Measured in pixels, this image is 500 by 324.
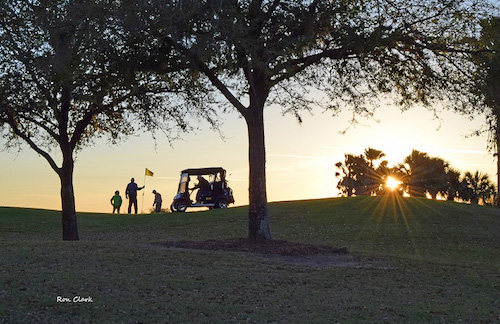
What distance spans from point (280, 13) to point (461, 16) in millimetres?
5075

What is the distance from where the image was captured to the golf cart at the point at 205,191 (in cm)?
3375

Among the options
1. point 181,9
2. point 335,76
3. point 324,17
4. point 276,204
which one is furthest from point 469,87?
point 276,204

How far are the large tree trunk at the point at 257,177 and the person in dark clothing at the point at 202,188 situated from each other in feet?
56.4

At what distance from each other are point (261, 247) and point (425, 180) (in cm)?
3341

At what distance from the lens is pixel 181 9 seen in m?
14.1

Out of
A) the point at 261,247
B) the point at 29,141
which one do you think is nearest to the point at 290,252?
the point at 261,247

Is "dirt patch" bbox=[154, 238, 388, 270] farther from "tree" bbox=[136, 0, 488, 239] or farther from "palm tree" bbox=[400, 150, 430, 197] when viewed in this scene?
"palm tree" bbox=[400, 150, 430, 197]

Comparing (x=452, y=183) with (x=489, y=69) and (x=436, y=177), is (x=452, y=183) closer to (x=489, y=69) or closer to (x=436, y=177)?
(x=436, y=177)

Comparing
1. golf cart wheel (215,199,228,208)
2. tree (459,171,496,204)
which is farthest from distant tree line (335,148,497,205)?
golf cart wheel (215,199,228,208)

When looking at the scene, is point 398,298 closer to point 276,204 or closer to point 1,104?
point 1,104

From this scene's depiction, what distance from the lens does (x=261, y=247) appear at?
1584cm

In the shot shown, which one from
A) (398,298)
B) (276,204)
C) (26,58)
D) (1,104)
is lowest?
(398,298)
